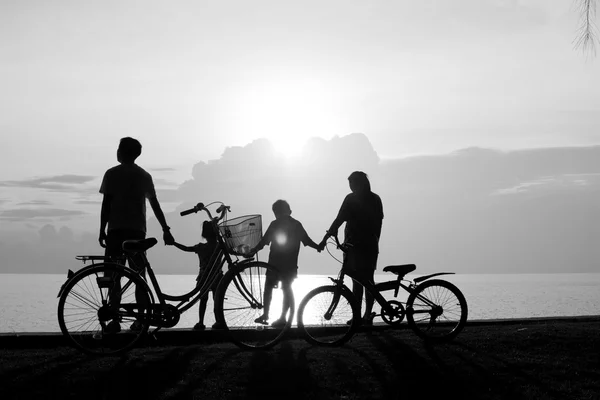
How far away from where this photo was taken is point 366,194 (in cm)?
984

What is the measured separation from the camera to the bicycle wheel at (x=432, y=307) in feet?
28.5

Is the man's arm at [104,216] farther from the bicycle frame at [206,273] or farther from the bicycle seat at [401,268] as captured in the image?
the bicycle seat at [401,268]

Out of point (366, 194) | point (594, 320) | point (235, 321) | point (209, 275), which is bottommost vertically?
point (594, 320)

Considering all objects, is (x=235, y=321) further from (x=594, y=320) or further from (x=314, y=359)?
(x=594, y=320)

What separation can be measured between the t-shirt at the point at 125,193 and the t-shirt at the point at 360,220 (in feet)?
9.90

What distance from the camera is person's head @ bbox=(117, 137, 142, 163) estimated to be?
8.05 metres

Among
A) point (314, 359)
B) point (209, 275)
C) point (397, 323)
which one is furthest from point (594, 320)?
point (209, 275)

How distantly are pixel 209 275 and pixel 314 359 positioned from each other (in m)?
1.64

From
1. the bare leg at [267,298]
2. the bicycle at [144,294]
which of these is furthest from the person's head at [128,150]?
the bare leg at [267,298]

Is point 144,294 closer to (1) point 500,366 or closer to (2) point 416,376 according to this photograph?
(2) point 416,376

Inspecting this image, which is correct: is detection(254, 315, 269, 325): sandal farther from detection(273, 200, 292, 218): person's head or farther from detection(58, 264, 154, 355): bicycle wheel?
detection(273, 200, 292, 218): person's head

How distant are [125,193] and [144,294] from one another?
1346 millimetres

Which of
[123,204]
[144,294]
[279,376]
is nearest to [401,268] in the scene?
[279,376]

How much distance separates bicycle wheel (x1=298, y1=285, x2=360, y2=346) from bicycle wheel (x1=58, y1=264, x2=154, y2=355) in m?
2.06
